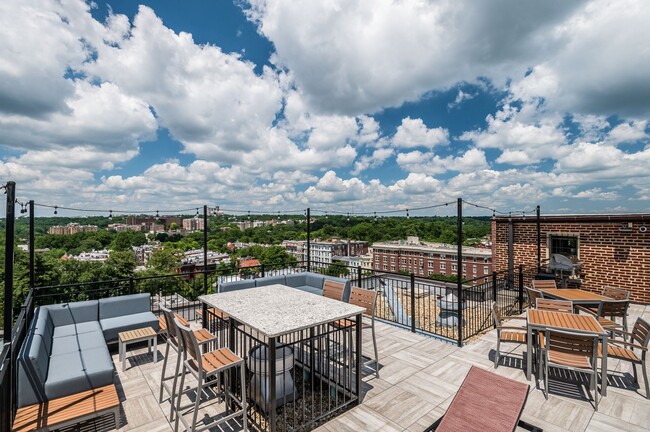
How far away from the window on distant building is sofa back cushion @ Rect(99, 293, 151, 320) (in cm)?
1034

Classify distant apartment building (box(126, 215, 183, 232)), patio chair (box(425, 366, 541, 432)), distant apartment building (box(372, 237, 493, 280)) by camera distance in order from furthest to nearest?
distant apartment building (box(372, 237, 493, 280))
distant apartment building (box(126, 215, 183, 232))
patio chair (box(425, 366, 541, 432))

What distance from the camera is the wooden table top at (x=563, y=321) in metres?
3.09

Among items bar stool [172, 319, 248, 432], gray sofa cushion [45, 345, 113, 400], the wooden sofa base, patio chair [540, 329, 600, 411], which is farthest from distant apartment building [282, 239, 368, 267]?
bar stool [172, 319, 248, 432]

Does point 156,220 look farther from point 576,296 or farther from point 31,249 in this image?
point 576,296

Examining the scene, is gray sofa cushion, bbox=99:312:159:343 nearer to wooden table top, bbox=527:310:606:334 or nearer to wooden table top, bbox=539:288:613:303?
wooden table top, bbox=527:310:606:334

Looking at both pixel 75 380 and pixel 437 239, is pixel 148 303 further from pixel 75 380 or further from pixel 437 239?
pixel 437 239

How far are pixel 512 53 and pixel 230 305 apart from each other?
7.94 metres

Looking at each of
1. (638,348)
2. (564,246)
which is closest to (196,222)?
(638,348)

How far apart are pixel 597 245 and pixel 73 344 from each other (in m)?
11.1

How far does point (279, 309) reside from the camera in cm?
278

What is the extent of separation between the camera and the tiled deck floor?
259 cm

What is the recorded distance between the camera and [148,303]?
5.02 metres

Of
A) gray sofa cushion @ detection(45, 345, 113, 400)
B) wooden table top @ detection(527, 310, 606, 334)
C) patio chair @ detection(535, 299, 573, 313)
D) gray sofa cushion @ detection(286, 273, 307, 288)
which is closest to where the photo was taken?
gray sofa cushion @ detection(45, 345, 113, 400)

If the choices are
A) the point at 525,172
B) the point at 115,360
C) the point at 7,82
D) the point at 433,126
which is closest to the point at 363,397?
the point at 115,360
